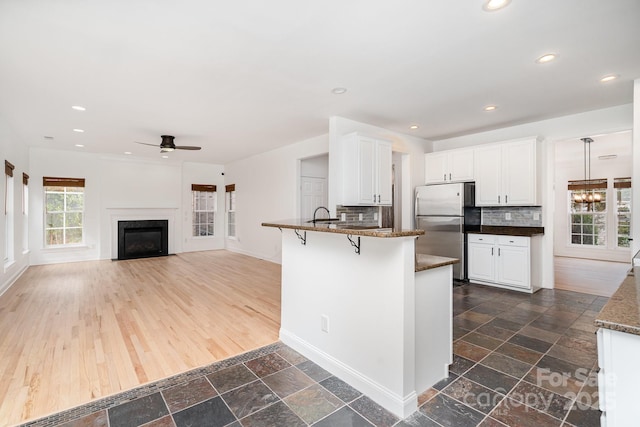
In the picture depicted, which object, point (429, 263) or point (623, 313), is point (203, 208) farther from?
point (623, 313)

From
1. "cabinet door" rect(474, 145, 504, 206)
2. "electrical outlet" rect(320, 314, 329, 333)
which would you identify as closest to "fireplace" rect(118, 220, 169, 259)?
"electrical outlet" rect(320, 314, 329, 333)

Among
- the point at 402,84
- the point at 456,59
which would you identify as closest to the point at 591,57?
the point at 456,59

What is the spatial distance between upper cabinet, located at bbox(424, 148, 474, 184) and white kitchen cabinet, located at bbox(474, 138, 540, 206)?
137mm

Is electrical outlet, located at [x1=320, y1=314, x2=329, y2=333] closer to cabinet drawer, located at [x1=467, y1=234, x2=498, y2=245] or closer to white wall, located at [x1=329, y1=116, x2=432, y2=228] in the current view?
white wall, located at [x1=329, y1=116, x2=432, y2=228]

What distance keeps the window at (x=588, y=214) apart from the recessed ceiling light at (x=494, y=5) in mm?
7779

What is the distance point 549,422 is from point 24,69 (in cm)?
496

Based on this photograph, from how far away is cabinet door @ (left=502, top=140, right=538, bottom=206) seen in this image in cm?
452

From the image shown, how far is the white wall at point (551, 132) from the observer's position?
4020mm

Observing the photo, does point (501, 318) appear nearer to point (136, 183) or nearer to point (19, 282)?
point (19, 282)

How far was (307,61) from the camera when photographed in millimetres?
2760

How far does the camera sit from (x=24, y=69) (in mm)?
2885

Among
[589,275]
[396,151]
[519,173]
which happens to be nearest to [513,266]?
[519,173]

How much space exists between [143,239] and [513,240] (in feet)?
26.4

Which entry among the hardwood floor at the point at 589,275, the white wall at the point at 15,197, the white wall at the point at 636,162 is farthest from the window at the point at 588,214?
the white wall at the point at 15,197
